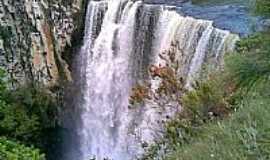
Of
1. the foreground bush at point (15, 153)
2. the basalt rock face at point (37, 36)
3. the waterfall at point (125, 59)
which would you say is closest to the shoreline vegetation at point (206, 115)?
the foreground bush at point (15, 153)

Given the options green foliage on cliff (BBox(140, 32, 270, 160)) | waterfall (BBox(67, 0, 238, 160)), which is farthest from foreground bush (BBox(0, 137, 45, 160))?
waterfall (BBox(67, 0, 238, 160))

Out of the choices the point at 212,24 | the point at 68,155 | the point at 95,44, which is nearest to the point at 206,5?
the point at 212,24

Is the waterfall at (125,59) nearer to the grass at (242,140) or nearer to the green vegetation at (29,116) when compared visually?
the green vegetation at (29,116)

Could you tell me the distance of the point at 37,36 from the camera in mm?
15352

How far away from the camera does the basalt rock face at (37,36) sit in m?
15.0

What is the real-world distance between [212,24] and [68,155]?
214 inches

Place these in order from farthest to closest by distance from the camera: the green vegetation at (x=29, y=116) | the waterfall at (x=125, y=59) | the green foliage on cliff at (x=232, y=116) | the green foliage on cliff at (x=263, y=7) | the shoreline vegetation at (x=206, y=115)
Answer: the green vegetation at (x=29, y=116) → the waterfall at (x=125, y=59) → the green foliage on cliff at (x=263, y=7) → the shoreline vegetation at (x=206, y=115) → the green foliage on cliff at (x=232, y=116)

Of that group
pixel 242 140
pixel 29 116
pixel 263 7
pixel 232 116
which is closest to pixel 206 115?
pixel 263 7

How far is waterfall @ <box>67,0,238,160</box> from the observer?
40.7 ft

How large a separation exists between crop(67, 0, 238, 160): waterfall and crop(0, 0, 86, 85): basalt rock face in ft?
1.53

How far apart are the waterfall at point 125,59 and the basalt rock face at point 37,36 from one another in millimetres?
465

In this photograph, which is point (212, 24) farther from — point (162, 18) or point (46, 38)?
point (46, 38)

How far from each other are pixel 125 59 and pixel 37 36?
2.23 meters

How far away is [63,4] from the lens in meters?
15.8
